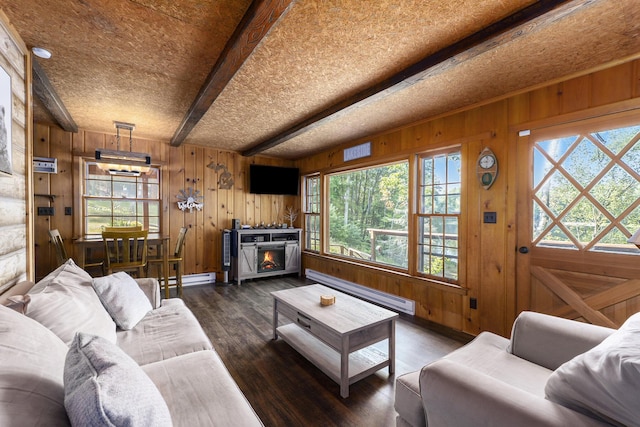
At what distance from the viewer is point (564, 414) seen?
89 cm

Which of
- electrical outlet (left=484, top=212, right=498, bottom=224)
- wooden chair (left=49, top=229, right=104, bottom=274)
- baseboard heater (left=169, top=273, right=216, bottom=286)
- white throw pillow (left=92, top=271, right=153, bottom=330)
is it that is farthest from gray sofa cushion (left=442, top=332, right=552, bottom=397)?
baseboard heater (left=169, top=273, right=216, bottom=286)

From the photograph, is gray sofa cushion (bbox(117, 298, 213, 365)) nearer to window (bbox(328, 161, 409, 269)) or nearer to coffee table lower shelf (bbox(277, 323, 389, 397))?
coffee table lower shelf (bbox(277, 323, 389, 397))

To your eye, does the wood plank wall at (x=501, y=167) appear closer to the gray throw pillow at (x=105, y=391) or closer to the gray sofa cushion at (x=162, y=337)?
the gray sofa cushion at (x=162, y=337)

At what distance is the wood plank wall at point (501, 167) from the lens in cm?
212

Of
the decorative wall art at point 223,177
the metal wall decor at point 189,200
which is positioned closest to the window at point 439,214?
the decorative wall art at point 223,177

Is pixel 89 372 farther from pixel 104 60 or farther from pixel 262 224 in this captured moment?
pixel 262 224

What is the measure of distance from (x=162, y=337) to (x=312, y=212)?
3860 millimetres

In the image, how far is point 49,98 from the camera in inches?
106

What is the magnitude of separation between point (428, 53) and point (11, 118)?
279 centimetres

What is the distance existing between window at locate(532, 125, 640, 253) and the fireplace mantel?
150 inches

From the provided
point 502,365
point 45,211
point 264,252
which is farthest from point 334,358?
point 45,211

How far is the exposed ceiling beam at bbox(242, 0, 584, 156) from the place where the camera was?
4.78ft

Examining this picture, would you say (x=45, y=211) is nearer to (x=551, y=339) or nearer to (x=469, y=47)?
(x=469, y=47)

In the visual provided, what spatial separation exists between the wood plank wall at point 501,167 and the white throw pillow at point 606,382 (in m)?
1.69
